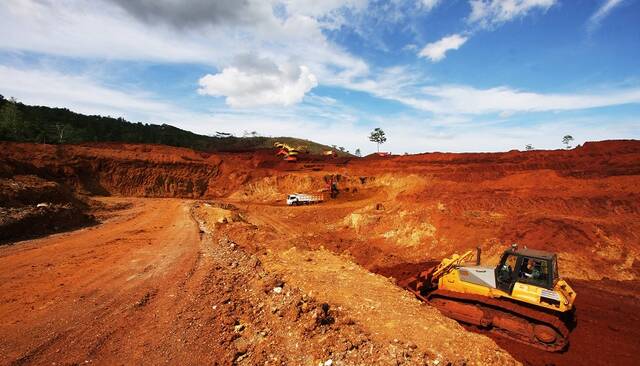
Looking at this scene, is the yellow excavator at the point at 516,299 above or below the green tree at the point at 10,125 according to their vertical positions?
below

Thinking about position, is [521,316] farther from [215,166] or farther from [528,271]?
[215,166]

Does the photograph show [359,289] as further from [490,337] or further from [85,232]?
[85,232]

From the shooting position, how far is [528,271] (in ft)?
A: 29.3

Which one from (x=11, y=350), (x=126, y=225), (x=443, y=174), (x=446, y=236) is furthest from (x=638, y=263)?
(x=126, y=225)

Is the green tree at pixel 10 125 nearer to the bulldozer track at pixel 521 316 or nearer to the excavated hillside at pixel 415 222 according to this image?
the excavated hillside at pixel 415 222

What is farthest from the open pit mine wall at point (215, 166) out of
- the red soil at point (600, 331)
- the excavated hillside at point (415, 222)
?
the red soil at point (600, 331)

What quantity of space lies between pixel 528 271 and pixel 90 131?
79940mm

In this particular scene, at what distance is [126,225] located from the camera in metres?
19.7

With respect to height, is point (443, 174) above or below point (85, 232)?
above

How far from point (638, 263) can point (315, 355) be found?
13.3m

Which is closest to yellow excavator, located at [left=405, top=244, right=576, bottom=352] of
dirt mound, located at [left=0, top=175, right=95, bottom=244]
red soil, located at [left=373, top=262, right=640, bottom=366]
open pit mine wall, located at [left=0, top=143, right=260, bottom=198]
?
red soil, located at [left=373, top=262, right=640, bottom=366]

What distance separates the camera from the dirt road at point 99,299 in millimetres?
6910

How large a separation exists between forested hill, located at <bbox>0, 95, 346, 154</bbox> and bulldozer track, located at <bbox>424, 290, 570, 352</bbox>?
54.7 metres

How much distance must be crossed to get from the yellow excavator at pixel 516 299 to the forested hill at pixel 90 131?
179ft
